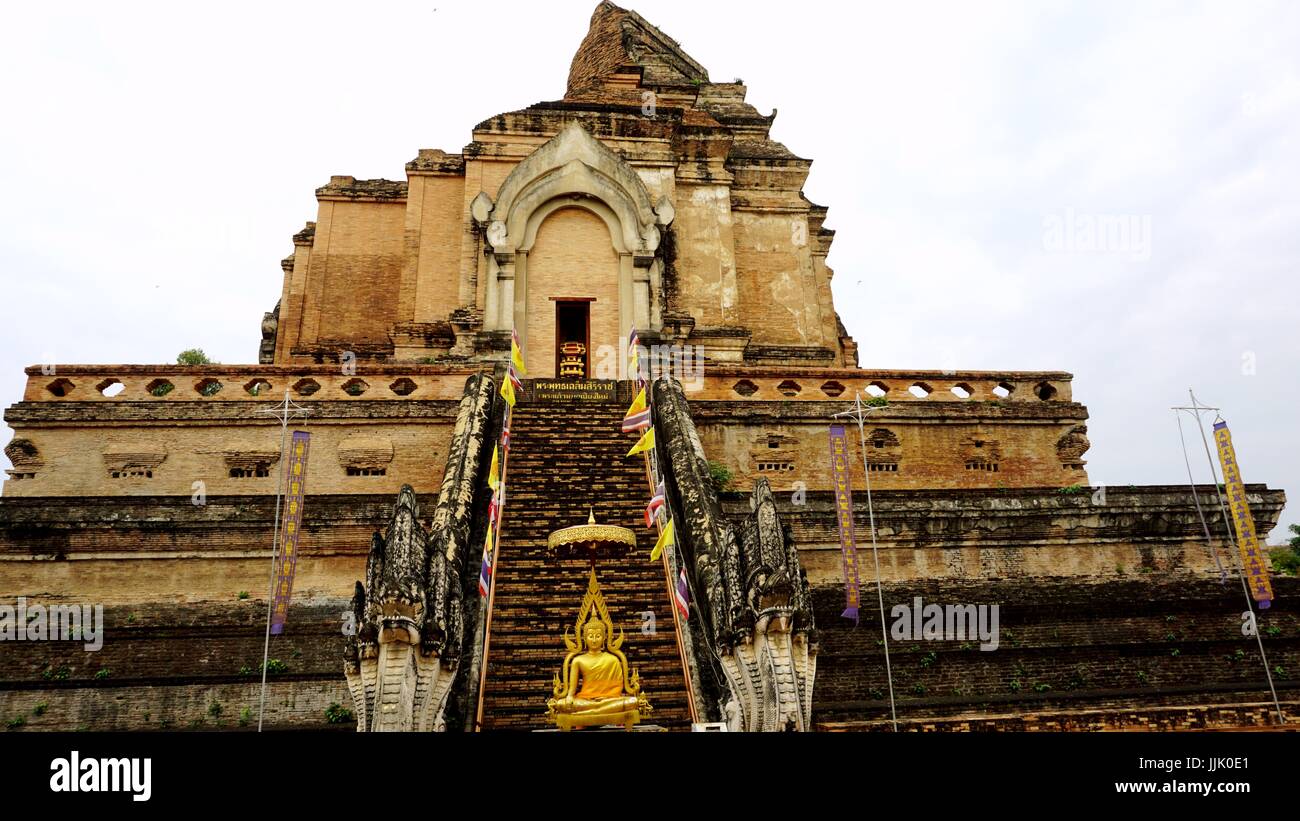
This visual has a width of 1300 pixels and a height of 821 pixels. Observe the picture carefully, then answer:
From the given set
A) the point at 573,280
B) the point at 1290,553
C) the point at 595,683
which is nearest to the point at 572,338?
the point at 573,280

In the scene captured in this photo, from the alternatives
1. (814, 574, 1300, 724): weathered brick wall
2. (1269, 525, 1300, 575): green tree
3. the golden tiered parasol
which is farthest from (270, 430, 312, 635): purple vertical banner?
(1269, 525, 1300, 575): green tree

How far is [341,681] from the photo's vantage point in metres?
11.4

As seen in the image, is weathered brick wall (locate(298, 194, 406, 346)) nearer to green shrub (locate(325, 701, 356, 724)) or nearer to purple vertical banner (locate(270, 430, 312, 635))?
purple vertical banner (locate(270, 430, 312, 635))

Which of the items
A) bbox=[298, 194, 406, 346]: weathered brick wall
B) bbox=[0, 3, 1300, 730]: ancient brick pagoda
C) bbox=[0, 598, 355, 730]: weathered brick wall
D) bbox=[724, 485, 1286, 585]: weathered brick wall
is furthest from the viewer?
bbox=[298, 194, 406, 346]: weathered brick wall

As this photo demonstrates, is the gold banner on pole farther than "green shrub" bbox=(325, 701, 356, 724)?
Yes

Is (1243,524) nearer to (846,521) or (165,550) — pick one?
(846,521)

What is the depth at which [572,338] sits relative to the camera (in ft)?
70.4

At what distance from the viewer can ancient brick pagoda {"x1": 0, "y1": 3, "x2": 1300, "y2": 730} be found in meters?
10.3

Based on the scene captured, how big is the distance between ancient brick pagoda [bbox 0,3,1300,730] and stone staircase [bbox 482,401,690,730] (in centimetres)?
5

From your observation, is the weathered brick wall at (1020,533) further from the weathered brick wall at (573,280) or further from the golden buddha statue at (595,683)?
the weathered brick wall at (573,280)

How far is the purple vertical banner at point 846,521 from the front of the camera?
12.7 meters

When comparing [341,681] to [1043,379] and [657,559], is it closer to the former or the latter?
[657,559]
